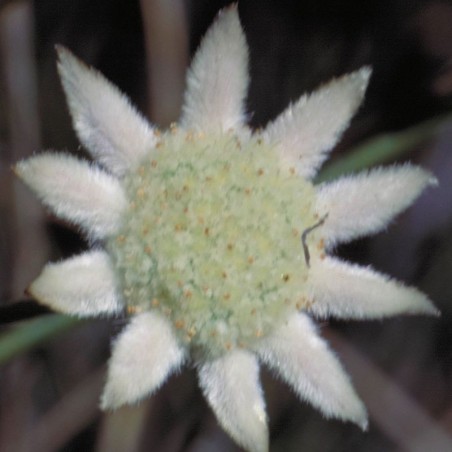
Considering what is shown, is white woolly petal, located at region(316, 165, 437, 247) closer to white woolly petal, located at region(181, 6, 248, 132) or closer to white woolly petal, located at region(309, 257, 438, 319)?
white woolly petal, located at region(309, 257, 438, 319)

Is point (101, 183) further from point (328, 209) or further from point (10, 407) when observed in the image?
point (10, 407)

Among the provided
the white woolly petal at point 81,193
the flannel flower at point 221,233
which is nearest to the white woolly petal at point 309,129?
the flannel flower at point 221,233

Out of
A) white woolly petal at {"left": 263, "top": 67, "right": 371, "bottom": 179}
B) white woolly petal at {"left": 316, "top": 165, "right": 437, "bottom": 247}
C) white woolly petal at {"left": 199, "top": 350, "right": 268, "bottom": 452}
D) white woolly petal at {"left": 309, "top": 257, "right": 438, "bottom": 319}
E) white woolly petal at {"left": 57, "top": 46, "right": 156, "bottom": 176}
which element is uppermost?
white woolly petal at {"left": 57, "top": 46, "right": 156, "bottom": 176}

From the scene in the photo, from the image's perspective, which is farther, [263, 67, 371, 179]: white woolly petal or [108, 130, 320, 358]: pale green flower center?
[263, 67, 371, 179]: white woolly petal

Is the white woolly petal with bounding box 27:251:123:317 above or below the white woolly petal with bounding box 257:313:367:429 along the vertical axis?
above

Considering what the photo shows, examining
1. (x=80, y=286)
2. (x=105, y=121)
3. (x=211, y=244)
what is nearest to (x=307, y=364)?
(x=211, y=244)

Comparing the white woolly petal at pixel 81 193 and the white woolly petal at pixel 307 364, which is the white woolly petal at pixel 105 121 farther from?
the white woolly petal at pixel 307 364

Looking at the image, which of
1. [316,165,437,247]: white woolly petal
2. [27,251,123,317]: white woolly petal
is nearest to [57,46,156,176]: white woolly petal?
[27,251,123,317]: white woolly petal

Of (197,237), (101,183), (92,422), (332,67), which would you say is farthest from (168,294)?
(332,67)
